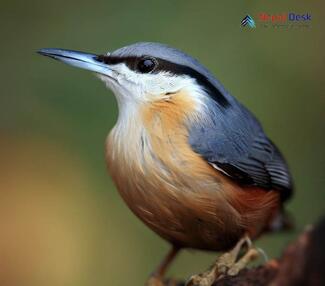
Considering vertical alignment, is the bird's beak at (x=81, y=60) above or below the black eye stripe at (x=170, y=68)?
above

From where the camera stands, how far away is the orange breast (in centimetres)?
292

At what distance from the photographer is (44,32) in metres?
5.09

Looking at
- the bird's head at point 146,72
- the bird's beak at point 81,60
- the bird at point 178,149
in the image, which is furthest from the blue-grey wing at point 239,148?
the bird's beak at point 81,60

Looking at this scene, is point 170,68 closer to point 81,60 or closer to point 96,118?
point 81,60

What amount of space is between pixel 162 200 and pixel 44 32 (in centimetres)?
257

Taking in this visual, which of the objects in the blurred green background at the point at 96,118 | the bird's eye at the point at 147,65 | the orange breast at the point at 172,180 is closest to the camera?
the orange breast at the point at 172,180

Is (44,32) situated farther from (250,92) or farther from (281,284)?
(281,284)

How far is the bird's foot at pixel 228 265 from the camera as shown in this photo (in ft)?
9.76

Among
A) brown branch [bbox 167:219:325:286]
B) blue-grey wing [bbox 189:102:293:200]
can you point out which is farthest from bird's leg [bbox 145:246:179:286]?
brown branch [bbox 167:219:325:286]

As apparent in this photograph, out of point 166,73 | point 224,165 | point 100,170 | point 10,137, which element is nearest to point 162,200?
point 224,165

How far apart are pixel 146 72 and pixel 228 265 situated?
95 cm

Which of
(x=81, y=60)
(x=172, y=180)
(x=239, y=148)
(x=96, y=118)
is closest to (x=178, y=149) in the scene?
(x=172, y=180)

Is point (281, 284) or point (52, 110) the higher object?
point (52, 110)

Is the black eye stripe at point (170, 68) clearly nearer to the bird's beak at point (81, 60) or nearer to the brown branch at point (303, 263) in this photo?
the bird's beak at point (81, 60)
